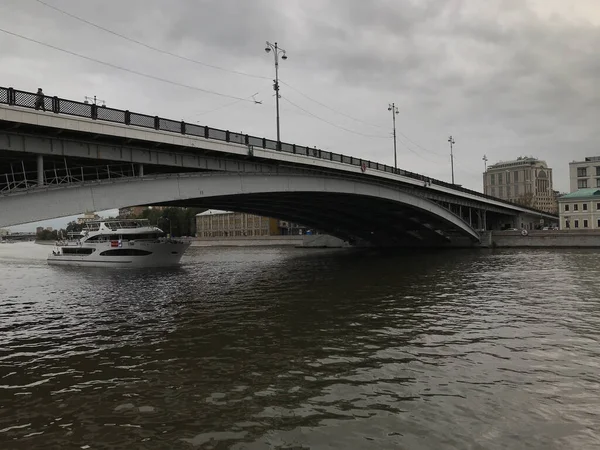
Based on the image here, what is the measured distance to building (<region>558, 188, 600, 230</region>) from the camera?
72.8 meters

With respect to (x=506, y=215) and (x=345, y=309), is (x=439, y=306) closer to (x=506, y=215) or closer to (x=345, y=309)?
(x=345, y=309)

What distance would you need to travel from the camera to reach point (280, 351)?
37.9ft

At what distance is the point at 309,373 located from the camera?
9672mm

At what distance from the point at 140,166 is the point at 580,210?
76188 millimetres

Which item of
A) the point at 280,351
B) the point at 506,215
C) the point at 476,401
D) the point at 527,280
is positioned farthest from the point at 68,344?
the point at 506,215

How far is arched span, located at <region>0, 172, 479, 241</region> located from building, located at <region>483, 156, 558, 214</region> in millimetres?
125913

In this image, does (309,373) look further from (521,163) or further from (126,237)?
(521,163)

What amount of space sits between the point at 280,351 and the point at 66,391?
16.0ft

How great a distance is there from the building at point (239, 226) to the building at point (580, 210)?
6477 cm

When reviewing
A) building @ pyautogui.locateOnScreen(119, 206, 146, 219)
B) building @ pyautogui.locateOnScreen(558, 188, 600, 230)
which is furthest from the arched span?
building @ pyautogui.locateOnScreen(119, 206, 146, 219)

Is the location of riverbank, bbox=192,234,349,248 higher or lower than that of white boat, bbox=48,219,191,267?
lower

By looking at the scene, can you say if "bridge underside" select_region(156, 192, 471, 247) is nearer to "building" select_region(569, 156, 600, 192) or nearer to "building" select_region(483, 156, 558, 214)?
"building" select_region(569, 156, 600, 192)

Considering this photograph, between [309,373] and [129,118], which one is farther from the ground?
[129,118]

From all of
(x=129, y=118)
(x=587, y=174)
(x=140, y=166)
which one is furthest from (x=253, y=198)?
(x=587, y=174)
